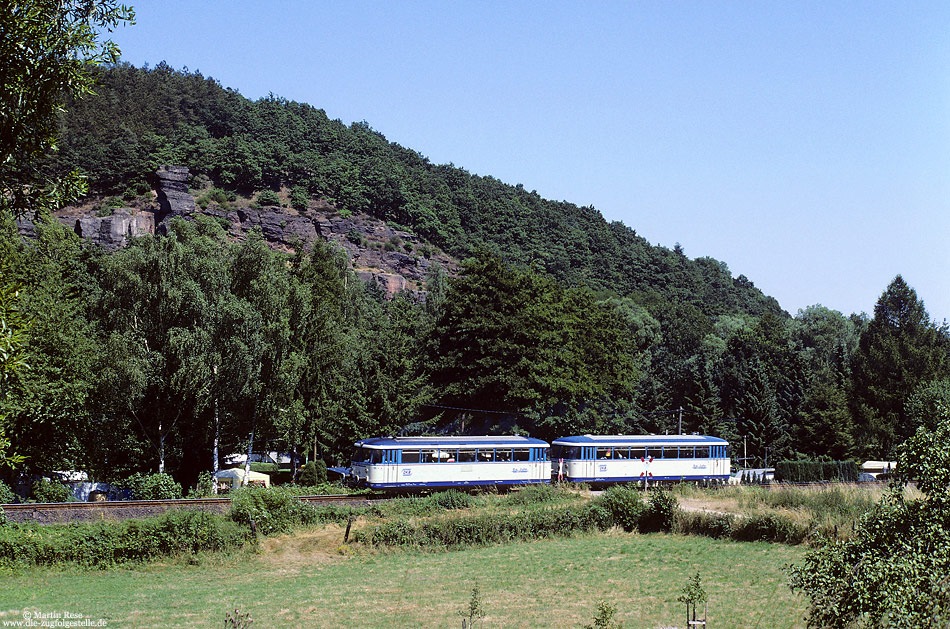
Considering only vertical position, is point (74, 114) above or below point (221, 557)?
above

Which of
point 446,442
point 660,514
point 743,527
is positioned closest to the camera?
point 743,527

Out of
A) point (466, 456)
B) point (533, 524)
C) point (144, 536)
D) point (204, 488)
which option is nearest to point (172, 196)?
point (204, 488)

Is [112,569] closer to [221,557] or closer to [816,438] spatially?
[221,557]

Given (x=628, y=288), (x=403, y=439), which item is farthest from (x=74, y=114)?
(x=403, y=439)

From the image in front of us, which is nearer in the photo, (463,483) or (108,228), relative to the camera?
(463,483)

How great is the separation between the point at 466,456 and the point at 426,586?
16.2 m

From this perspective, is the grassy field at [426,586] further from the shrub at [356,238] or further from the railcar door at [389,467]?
the shrub at [356,238]

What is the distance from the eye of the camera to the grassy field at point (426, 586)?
19016mm

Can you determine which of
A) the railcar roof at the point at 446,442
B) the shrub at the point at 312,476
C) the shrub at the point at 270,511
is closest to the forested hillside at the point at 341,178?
the shrub at the point at 312,476

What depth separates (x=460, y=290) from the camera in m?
57.2

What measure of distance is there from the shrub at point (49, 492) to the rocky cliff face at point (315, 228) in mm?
87269

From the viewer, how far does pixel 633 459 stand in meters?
42.9

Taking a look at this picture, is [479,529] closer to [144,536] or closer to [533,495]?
[533,495]

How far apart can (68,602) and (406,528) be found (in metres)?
12.3
